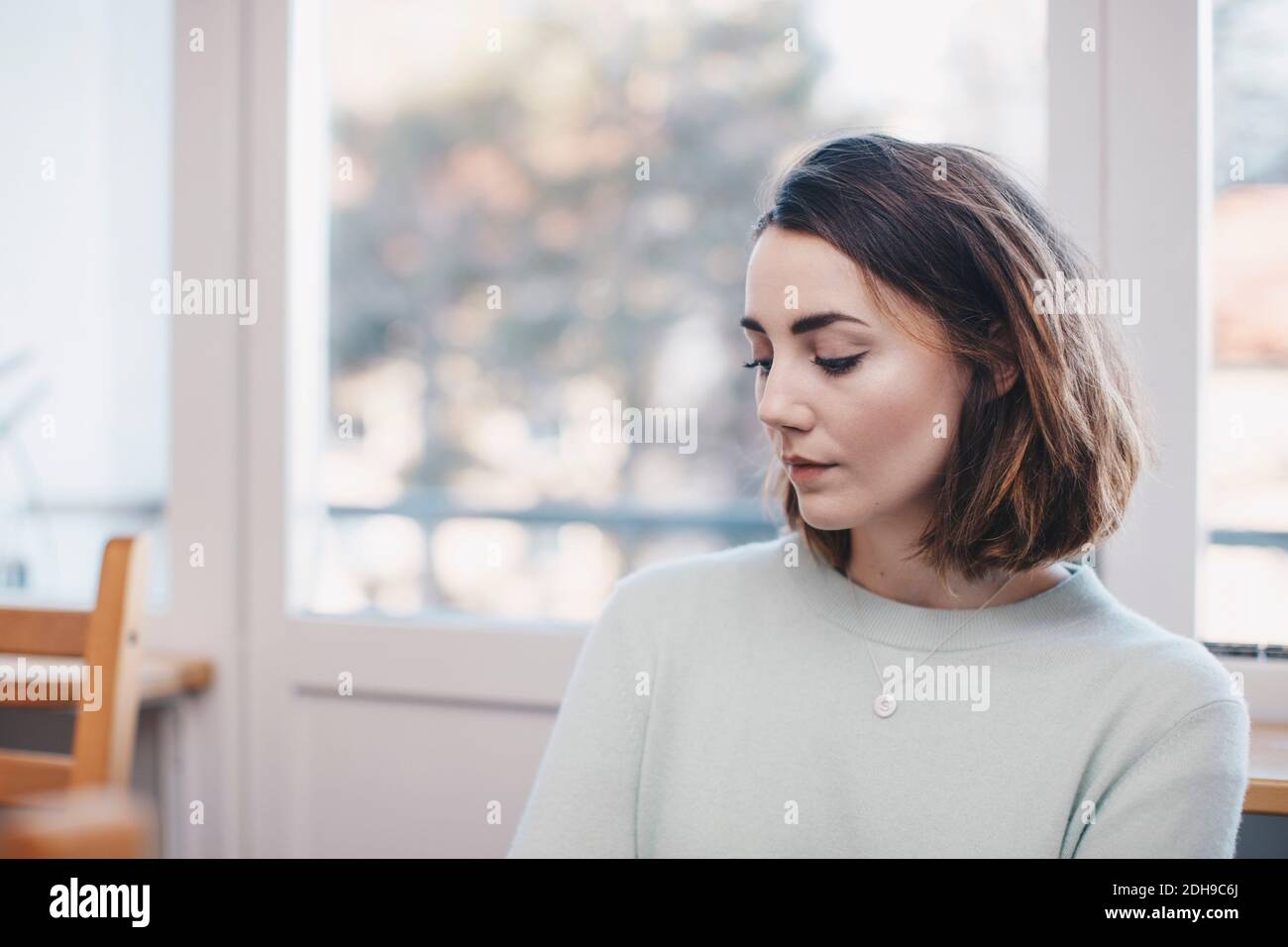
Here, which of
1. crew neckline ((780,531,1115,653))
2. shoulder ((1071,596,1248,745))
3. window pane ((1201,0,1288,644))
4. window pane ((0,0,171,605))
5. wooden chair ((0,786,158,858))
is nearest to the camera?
wooden chair ((0,786,158,858))

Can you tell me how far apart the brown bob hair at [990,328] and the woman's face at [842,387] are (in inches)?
0.7

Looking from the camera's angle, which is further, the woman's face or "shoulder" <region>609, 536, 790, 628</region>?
"shoulder" <region>609, 536, 790, 628</region>

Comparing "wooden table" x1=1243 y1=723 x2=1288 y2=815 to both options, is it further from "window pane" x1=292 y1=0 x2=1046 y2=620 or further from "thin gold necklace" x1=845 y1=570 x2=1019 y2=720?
"window pane" x1=292 y1=0 x2=1046 y2=620

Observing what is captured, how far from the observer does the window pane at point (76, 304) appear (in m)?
2.13

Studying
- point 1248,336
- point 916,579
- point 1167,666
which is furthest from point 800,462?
point 1248,336

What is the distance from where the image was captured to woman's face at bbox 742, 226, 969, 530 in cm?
100

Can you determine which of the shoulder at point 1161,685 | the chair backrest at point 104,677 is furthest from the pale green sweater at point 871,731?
the chair backrest at point 104,677

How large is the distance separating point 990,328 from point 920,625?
11.5 inches

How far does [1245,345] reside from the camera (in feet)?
5.10

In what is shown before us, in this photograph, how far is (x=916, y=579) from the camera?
1123 millimetres

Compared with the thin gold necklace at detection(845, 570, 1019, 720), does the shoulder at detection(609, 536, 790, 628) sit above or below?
above

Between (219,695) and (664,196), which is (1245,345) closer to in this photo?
(219,695)

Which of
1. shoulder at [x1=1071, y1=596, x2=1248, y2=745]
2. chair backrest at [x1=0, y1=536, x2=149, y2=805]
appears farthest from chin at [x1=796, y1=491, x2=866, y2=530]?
chair backrest at [x1=0, y1=536, x2=149, y2=805]
